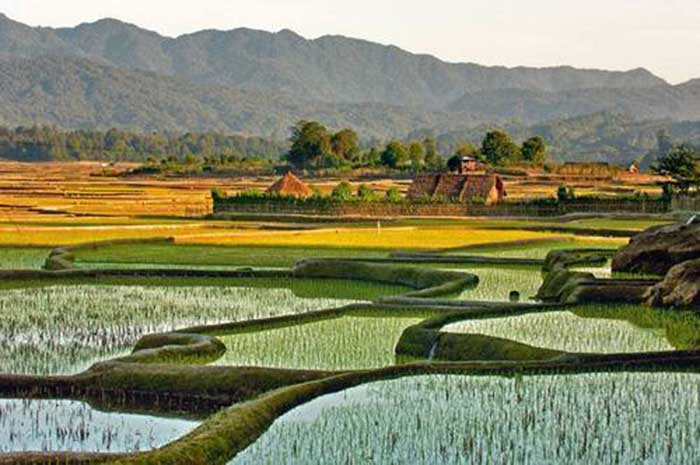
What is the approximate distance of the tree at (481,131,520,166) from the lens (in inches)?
4584

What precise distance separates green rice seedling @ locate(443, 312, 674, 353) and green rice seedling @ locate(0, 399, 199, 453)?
248 inches

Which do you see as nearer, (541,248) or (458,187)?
(541,248)

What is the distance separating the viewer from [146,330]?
19047mm

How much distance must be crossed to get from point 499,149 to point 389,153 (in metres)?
11.4

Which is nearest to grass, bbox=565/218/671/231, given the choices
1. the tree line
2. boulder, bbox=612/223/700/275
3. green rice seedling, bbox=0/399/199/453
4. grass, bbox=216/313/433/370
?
boulder, bbox=612/223/700/275

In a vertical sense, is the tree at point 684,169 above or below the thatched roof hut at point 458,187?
above

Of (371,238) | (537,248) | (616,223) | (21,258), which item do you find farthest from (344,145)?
(21,258)

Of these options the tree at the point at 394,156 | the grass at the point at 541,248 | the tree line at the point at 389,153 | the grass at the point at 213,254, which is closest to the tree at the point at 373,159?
the tree line at the point at 389,153

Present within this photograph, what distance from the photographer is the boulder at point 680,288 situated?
19.2m

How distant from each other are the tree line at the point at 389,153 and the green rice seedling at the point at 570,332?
299ft

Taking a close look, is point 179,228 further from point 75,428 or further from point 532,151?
point 532,151

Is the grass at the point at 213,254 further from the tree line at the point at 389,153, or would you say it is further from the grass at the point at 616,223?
the tree line at the point at 389,153

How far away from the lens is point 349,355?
54.0ft

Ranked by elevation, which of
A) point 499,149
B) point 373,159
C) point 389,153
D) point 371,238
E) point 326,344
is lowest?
point 371,238
